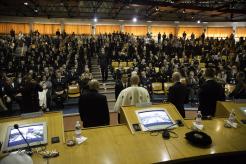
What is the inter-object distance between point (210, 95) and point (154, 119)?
132 cm

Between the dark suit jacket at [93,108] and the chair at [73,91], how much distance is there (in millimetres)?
4860

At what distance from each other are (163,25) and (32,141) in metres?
22.8

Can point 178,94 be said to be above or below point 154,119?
above

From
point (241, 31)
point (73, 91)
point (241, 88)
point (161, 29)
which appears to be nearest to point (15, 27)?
point (161, 29)

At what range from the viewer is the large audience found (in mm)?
8055

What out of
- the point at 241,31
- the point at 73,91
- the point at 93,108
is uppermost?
the point at 241,31

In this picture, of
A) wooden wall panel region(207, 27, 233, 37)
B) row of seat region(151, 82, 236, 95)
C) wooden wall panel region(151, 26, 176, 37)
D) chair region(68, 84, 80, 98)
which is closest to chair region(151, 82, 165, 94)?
row of seat region(151, 82, 236, 95)

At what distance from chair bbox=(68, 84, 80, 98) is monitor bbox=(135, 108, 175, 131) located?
5.61 metres

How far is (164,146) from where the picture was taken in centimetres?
264

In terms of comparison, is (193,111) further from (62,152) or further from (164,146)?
(62,152)

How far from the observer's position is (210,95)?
12.8ft

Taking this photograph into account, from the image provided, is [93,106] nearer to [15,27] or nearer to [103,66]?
[103,66]

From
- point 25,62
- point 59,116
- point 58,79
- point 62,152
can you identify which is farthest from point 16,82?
point 62,152

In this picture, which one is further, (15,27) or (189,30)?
(189,30)
